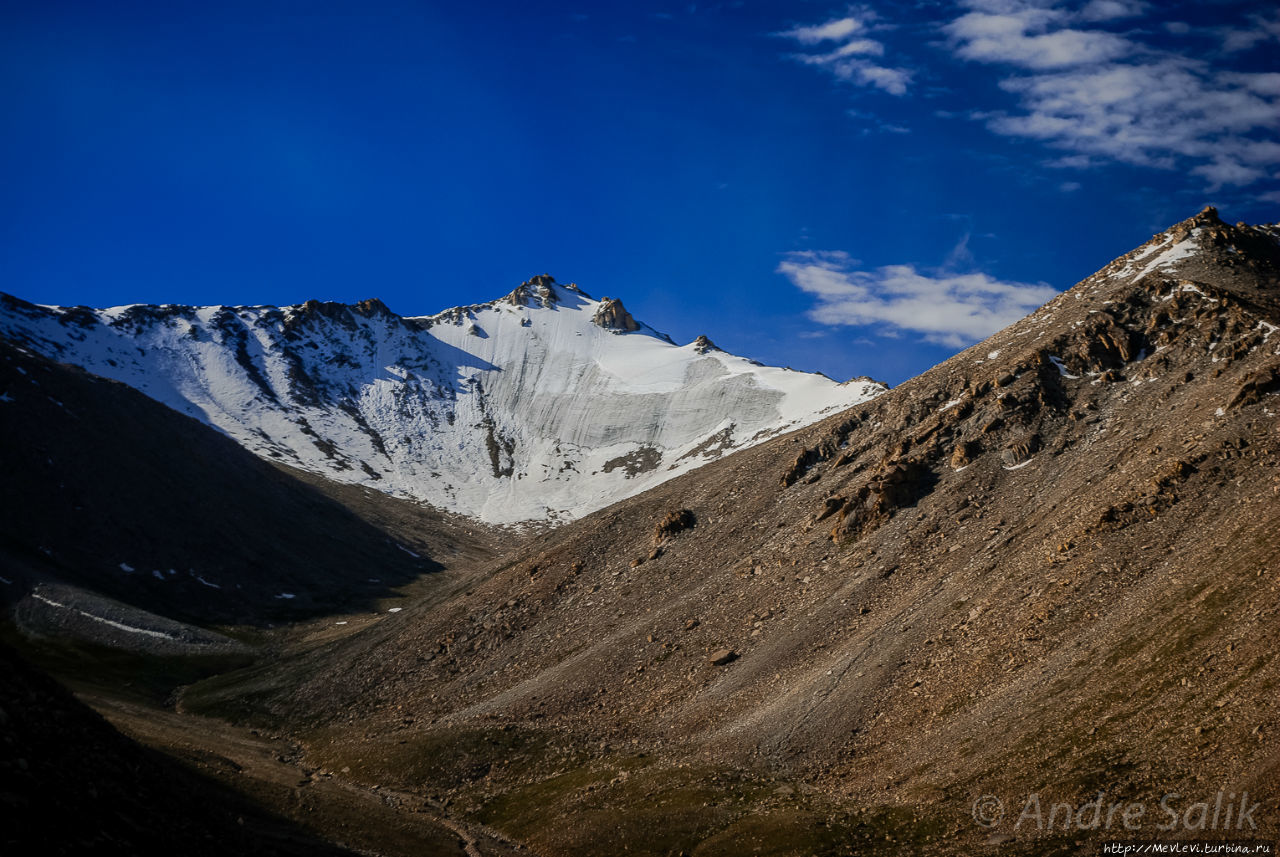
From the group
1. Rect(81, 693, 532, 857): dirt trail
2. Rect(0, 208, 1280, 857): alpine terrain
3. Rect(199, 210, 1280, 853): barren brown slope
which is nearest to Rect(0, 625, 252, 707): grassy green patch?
Rect(0, 208, 1280, 857): alpine terrain

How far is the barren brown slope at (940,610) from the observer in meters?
33.5

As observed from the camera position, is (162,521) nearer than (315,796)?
No

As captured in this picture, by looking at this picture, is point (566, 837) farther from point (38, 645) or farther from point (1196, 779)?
point (38, 645)

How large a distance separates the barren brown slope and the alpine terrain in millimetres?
226

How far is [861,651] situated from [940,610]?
5603 mm

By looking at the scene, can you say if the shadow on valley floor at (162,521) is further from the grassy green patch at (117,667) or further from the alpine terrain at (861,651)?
the grassy green patch at (117,667)

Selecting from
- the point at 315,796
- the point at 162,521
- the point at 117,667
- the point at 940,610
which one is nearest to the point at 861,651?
the point at 940,610

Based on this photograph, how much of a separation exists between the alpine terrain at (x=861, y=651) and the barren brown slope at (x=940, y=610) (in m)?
0.23

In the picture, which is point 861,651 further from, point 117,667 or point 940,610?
point 117,667

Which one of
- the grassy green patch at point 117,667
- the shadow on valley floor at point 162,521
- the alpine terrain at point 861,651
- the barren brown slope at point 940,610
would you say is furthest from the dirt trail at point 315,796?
the shadow on valley floor at point 162,521

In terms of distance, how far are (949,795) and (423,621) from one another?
2266 inches

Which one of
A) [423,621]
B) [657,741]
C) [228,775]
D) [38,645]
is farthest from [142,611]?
[657,741]

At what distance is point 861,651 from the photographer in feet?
157

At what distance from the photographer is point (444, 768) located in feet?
174
